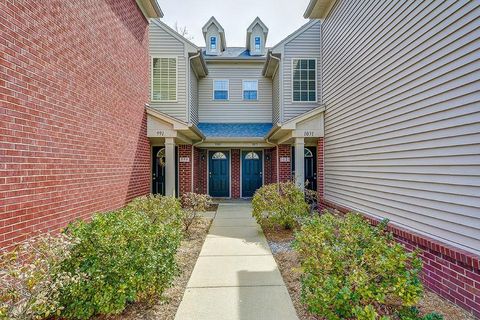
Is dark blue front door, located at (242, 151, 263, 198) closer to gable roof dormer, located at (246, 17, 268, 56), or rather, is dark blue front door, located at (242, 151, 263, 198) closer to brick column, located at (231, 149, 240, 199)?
brick column, located at (231, 149, 240, 199)

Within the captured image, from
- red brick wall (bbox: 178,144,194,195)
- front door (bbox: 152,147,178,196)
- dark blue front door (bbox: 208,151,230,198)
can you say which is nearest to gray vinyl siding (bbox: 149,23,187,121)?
red brick wall (bbox: 178,144,194,195)

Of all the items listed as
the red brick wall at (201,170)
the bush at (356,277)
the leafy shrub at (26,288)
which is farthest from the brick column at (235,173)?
the leafy shrub at (26,288)

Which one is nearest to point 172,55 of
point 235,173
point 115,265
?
point 235,173

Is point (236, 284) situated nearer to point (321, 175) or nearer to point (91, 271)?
point (91, 271)

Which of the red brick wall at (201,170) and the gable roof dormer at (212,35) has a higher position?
the gable roof dormer at (212,35)

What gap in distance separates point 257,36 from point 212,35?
7.28 feet

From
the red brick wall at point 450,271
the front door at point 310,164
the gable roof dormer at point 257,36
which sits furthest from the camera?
the gable roof dormer at point 257,36

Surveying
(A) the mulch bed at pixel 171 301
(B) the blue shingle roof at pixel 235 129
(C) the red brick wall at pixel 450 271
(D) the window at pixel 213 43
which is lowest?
(A) the mulch bed at pixel 171 301

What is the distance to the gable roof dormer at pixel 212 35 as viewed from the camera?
13940 millimetres

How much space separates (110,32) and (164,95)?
392cm

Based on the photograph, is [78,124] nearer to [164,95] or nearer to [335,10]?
[164,95]

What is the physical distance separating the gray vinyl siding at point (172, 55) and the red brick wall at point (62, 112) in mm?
2424

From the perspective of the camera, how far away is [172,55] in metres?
10.2

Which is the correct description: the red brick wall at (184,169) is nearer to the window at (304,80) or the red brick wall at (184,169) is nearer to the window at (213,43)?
the window at (304,80)
